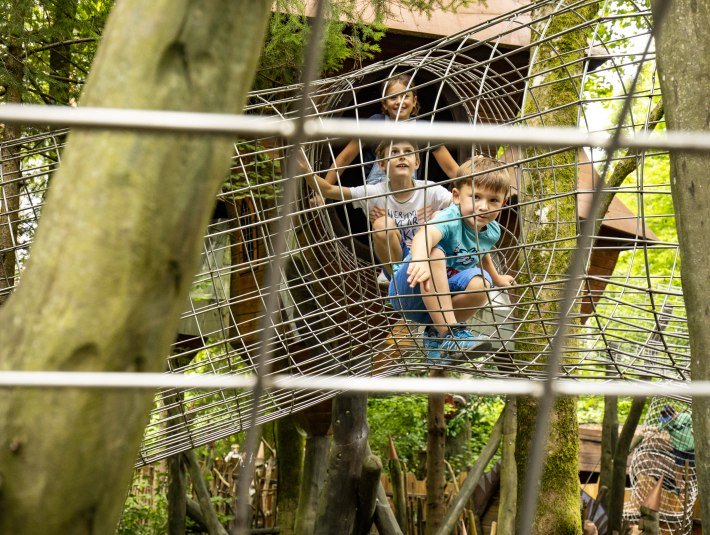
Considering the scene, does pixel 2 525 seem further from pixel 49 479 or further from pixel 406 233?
pixel 406 233

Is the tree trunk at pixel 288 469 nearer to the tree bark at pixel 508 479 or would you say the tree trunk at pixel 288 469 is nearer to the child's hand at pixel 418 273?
the tree bark at pixel 508 479

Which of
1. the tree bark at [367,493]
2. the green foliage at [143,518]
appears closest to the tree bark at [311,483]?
the tree bark at [367,493]

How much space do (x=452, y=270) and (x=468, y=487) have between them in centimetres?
263

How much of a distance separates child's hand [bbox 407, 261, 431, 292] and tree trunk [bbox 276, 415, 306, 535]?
13.7 ft

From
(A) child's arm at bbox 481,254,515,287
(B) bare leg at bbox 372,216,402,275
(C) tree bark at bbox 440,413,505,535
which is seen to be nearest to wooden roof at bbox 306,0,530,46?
(B) bare leg at bbox 372,216,402,275

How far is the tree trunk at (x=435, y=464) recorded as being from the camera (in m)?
5.75

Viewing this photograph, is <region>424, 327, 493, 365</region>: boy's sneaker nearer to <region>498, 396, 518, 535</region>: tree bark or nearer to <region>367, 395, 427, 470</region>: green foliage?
<region>498, 396, 518, 535</region>: tree bark

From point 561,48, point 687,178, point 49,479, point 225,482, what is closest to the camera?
point 49,479

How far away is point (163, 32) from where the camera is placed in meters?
0.81

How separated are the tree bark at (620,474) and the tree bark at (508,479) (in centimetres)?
208

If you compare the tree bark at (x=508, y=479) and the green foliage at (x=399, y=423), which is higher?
the tree bark at (x=508, y=479)

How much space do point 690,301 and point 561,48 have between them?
243 cm

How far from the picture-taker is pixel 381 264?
292 cm

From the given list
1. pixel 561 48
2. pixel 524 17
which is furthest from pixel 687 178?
pixel 524 17
